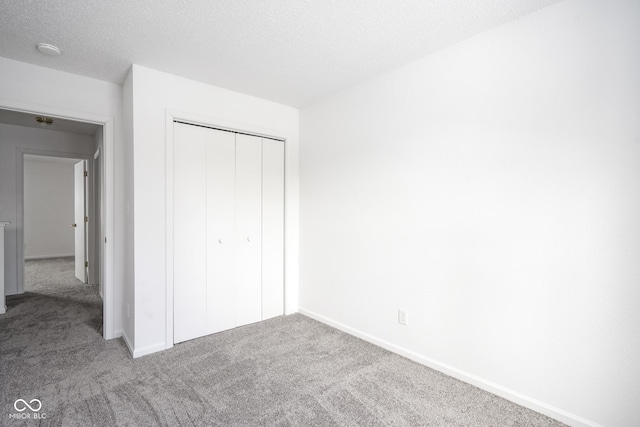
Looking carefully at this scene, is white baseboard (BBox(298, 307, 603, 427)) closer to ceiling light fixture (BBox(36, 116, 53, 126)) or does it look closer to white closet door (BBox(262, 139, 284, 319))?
white closet door (BBox(262, 139, 284, 319))

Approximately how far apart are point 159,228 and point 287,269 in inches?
58.1

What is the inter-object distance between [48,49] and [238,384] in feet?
9.16

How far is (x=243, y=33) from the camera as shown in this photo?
2123 mm

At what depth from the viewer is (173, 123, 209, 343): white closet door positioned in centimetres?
284

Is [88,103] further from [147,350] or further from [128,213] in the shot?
[147,350]

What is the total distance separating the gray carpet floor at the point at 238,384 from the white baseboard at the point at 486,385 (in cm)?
5

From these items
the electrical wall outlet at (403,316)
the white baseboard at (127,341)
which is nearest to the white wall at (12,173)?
the white baseboard at (127,341)

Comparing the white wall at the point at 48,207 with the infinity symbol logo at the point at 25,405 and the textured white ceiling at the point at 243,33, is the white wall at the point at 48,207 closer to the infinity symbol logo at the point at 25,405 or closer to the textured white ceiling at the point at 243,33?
the textured white ceiling at the point at 243,33

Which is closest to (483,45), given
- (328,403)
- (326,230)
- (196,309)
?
(326,230)

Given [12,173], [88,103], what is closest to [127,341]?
[88,103]

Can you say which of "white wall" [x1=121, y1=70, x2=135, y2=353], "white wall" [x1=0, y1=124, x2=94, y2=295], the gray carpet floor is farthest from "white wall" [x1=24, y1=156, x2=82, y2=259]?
"white wall" [x1=121, y1=70, x2=135, y2=353]

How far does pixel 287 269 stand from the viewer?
143 inches

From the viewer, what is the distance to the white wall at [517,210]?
5.35 feet

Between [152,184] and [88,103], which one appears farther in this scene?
[88,103]
